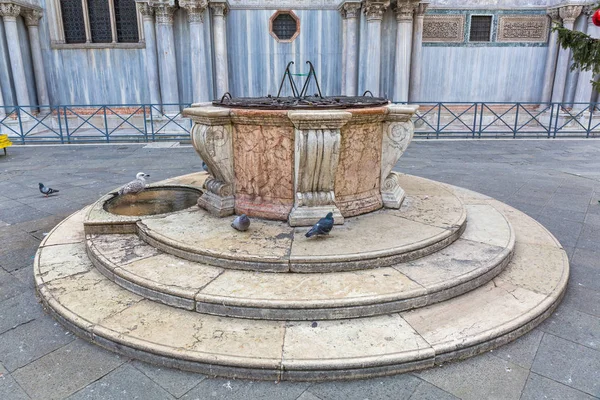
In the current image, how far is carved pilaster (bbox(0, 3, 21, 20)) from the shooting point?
1248cm

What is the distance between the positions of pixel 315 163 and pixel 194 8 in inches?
404

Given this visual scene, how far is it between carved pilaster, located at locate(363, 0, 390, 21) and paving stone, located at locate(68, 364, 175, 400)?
12.7m

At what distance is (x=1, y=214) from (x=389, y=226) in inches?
206

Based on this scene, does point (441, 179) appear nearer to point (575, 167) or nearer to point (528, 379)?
point (575, 167)

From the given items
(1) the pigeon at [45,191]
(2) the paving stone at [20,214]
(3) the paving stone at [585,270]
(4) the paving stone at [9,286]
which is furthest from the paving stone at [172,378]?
(1) the pigeon at [45,191]

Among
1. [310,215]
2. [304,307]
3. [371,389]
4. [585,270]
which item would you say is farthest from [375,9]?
[371,389]

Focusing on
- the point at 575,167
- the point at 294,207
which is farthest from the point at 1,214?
the point at 575,167

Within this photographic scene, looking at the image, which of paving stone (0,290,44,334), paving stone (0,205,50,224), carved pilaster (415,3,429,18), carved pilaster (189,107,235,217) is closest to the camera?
paving stone (0,290,44,334)

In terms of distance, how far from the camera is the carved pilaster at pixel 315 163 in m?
4.06

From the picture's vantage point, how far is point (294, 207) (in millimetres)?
4477

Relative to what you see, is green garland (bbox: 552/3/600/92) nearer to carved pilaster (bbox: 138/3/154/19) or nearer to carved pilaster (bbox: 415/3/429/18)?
carved pilaster (bbox: 415/3/429/18)

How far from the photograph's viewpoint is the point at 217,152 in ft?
15.1

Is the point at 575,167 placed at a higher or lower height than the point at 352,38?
lower

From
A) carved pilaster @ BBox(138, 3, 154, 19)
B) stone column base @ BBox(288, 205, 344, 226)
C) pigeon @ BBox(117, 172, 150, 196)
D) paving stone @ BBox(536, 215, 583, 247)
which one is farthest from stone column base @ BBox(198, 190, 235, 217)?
carved pilaster @ BBox(138, 3, 154, 19)
